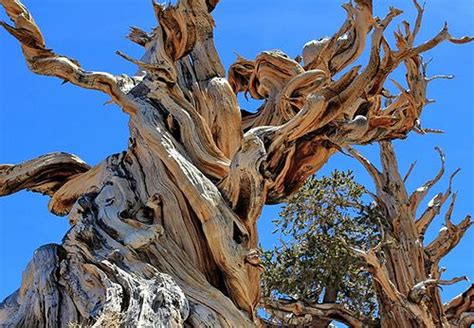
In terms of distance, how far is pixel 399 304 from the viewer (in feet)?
20.0

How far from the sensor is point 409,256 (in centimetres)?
709

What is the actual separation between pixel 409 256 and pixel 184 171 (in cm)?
464

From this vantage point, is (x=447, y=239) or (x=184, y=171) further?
(x=447, y=239)

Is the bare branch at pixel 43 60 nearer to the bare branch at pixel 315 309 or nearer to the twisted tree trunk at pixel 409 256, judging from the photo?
the twisted tree trunk at pixel 409 256

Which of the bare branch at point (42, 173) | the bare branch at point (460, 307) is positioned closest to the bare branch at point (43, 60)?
the bare branch at point (42, 173)

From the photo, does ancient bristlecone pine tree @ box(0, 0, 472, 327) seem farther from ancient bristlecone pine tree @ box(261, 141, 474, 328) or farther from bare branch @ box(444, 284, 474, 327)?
bare branch @ box(444, 284, 474, 327)

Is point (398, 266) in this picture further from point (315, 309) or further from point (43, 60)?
point (43, 60)

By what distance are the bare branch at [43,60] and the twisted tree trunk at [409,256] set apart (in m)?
2.87

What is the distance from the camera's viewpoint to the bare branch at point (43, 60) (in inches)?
138

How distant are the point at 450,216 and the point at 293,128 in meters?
4.16

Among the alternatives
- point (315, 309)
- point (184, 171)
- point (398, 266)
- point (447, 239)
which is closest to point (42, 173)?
point (184, 171)

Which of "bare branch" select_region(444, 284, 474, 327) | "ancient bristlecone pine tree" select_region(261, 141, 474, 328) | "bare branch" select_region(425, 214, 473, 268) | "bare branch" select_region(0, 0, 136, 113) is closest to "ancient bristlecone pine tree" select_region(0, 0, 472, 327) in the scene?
"bare branch" select_region(0, 0, 136, 113)

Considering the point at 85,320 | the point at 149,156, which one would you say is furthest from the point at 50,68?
the point at 85,320

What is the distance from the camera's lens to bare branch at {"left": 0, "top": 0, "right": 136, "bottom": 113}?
3.50 metres
